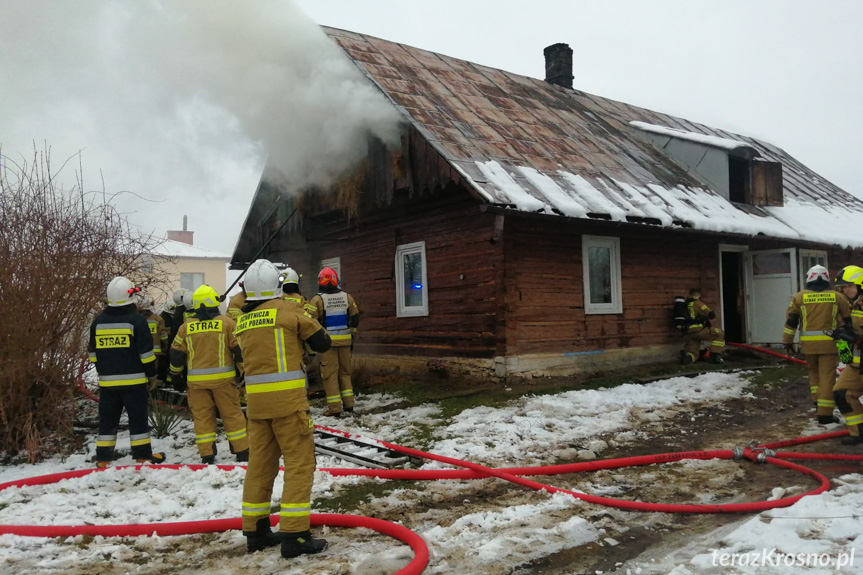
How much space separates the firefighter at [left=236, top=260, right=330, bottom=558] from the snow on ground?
0.18 meters

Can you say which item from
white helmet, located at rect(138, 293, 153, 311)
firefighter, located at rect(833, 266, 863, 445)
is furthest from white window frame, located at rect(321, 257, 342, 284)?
firefighter, located at rect(833, 266, 863, 445)

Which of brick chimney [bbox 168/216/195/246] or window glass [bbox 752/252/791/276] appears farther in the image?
brick chimney [bbox 168/216/195/246]

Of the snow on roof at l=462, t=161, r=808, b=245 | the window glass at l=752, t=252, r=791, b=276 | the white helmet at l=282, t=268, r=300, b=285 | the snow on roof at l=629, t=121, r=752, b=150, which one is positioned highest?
the snow on roof at l=629, t=121, r=752, b=150

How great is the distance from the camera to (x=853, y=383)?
631cm

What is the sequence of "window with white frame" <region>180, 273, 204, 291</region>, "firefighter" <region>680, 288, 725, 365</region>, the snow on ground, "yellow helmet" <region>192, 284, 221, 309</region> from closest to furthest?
the snow on ground < "yellow helmet" <region>192, 284, 221, 309</region> < "firefighter" <region>680, 288, 725, 365</region> < "window with white frame" <region>180, 273, 204, 291</region>

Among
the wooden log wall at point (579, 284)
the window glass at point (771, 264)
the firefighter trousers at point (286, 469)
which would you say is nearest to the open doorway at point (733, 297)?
the window glass at point (771, 264)

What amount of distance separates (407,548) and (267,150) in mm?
9759

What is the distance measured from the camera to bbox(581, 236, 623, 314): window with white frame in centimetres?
1091

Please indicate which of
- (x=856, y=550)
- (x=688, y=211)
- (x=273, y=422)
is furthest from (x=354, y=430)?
(x=688, y=211)

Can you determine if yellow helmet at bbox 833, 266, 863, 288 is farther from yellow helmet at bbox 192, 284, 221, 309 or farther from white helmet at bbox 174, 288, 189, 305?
white helmet at bbox 174, 288, 189, 305

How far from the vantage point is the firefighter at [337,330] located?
27.0 feet

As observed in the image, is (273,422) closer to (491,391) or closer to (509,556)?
(509,556)

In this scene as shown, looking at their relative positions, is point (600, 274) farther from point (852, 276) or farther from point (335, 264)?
point (335, 264)

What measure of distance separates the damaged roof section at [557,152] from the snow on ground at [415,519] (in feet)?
12.3
